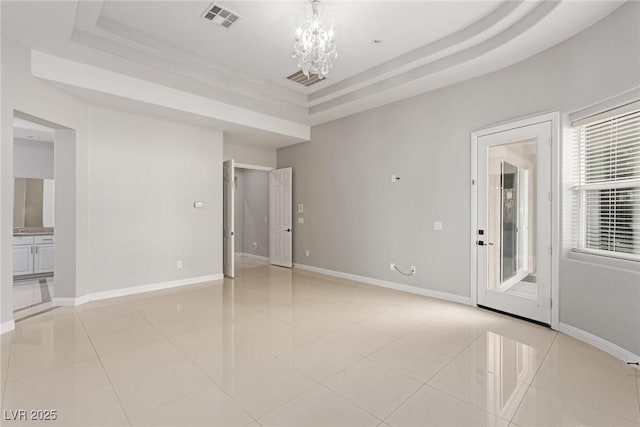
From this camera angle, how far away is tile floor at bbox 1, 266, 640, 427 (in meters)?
2.10

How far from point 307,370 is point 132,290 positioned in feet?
12.3

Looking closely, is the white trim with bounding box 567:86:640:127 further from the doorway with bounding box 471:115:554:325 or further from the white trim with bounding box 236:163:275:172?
the white trim with bounding box 236:163:275:172

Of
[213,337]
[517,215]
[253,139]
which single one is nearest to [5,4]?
[213,337]

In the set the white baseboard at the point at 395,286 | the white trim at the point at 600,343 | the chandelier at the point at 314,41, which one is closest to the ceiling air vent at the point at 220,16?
the chandelier at the point at 314,41

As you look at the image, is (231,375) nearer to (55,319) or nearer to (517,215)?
(55,319)

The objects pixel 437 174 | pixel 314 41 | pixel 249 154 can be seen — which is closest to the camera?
pixel 314 41

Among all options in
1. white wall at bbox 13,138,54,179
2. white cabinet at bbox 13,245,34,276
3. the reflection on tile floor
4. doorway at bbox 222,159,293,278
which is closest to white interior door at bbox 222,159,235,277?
doorway at bbox 222,159,293,278

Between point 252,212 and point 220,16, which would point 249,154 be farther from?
point 220,16

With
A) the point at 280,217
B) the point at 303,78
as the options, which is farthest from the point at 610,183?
the point at 280,217

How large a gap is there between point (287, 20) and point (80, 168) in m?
3.52

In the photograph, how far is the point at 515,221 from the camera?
4.03m

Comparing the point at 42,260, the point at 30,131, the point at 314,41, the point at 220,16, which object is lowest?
the point at 42,260

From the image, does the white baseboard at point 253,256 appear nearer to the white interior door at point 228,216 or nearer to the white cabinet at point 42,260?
the white interior door at point 228,216

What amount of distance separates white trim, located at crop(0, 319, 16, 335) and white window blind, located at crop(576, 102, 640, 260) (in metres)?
6.23
